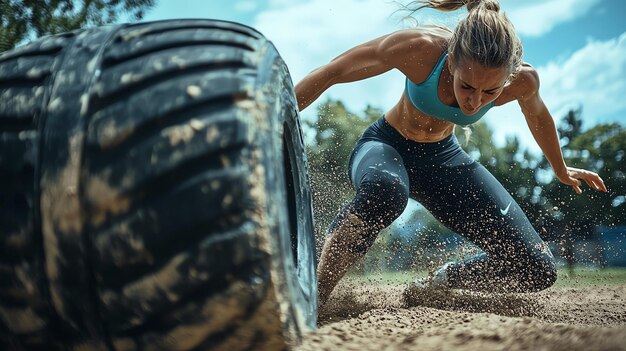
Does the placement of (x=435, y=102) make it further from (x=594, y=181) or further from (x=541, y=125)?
(x=594, y=181)

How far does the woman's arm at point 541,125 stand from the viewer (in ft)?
12.7

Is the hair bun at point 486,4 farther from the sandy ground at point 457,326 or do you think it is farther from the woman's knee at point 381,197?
the sandy ground at point 457,326

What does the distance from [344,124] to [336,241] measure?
3395cm

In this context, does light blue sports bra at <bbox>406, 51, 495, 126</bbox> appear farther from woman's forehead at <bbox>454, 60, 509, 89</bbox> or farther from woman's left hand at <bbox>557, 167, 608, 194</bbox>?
woman's left hand at <bbox>557, 167, 608, 194</bbox>

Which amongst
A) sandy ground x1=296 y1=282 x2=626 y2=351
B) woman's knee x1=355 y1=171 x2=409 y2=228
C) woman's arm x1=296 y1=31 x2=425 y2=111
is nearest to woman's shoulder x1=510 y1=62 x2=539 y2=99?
woman's arm x1=296 y1=31 x2=425 y2=111

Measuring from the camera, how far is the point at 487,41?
3.46 meters

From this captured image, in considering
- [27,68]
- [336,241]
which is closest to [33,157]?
[27,68]

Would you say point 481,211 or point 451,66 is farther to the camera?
point 481,211

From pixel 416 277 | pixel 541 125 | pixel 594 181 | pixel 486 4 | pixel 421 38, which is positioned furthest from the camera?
pixel 416 277

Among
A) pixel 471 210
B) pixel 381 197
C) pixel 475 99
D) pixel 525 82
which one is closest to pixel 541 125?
pixel 525 82

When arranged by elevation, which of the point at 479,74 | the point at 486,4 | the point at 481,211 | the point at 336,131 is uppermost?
the point at 336,131

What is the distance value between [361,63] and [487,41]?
26.4 inches

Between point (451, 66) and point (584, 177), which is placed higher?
Answer: point (451, 66)

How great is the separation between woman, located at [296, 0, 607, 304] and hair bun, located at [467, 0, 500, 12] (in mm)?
11
